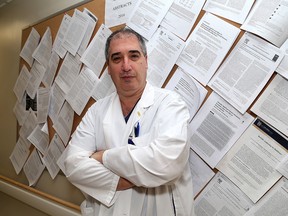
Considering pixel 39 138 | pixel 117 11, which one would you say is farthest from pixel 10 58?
pixel 117 11

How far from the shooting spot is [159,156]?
35.3 inches

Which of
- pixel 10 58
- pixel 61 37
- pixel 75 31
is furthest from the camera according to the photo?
pixel 10 58

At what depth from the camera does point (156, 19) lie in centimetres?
127

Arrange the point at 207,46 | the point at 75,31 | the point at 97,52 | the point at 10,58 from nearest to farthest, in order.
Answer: the point at 207,46 → the point at 97,52 → the point at 75,31 → the point at 10,58

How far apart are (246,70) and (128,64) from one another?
0.47 m

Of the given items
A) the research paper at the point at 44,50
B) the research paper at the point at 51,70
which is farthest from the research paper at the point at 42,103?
the research paper at the point at 44,50

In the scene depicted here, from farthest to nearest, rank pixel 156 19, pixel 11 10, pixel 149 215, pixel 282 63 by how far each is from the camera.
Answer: pixel 11 10 → pixel 156 19 → pixel 149 215 → pixel 282 63

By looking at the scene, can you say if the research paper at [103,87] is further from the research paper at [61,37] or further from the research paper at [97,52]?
the research paper at [61,37]

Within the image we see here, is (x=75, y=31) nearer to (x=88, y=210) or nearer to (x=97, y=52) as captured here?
(x=97, y=52)

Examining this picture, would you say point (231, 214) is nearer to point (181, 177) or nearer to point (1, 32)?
point (181, 177)

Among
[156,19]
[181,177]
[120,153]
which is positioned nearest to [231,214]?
[181,177]

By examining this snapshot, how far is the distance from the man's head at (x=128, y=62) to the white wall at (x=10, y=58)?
1225 millimetres

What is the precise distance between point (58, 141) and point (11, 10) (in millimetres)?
1559

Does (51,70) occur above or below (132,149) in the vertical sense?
below
